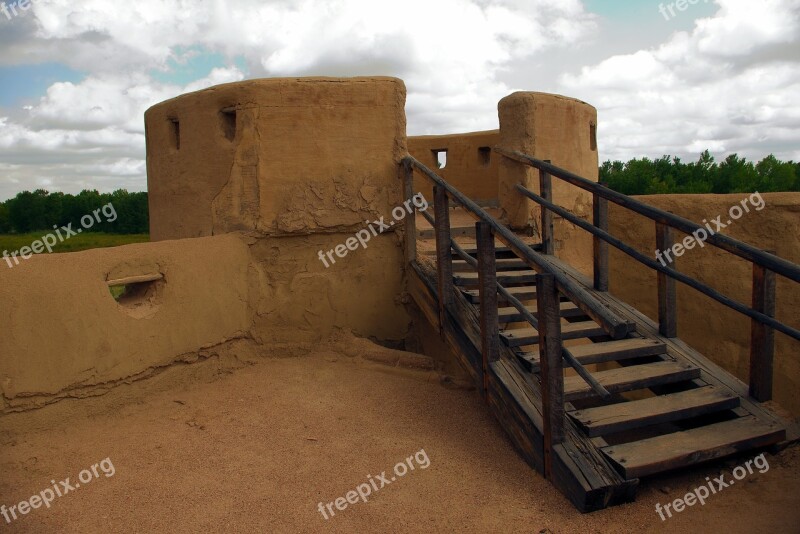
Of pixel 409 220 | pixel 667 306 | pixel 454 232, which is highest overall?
pixel 409 220

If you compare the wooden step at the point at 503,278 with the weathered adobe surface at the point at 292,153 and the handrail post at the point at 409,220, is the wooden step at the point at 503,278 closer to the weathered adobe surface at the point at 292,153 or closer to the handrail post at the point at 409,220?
the handrail post at the point at 409,220

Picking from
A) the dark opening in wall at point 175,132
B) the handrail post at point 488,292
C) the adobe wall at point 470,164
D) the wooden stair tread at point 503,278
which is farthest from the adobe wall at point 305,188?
the adobe wall at point 470,164

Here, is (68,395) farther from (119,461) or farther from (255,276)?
(255,276)

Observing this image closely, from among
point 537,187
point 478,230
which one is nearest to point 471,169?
point 537,187

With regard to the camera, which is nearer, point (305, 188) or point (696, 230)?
point (696, 230)

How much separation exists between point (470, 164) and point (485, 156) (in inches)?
10.3

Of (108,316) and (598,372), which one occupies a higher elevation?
(108,316)

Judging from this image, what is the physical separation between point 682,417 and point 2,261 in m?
4.32

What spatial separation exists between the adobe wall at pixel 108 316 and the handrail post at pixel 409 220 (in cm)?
142

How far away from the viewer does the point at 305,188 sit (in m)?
5.32

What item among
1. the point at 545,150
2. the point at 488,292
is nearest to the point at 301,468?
the point at 488,292

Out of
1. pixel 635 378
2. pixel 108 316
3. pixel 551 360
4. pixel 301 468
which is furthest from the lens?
pixel 108 316

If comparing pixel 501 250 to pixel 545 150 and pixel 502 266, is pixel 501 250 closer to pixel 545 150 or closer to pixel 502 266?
pixel 502 266

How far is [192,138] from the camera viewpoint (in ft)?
18.4
